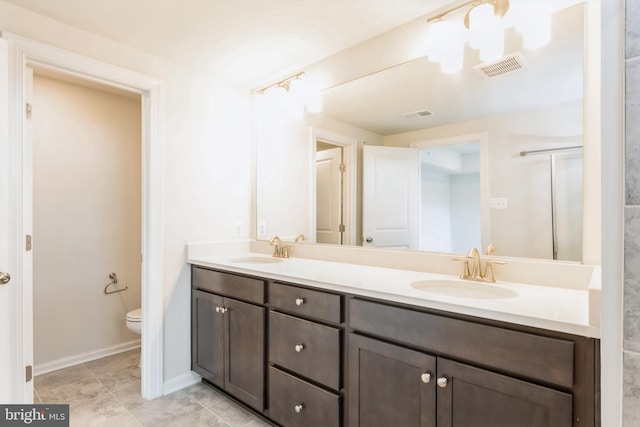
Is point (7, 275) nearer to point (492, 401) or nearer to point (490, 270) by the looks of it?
point (492, 401)

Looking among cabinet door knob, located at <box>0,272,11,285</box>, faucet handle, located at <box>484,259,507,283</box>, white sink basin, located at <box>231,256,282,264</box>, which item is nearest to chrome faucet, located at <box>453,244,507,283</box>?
faucet handle, located at <box>484,259,507,283</box>

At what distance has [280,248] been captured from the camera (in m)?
2.42

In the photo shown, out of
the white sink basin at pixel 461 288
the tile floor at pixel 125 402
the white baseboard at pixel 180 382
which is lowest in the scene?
the tile floor at pixel 125 402

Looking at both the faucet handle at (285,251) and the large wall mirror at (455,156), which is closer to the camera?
the large wall mirror at (455,156)

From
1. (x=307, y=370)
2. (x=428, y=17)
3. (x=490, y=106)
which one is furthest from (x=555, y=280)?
(x=428, y=17)

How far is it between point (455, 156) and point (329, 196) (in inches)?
34.2

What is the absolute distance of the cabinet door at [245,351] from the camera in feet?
5.82

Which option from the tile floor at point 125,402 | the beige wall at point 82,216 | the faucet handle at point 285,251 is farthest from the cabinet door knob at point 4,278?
the faucet handle at point 285,251

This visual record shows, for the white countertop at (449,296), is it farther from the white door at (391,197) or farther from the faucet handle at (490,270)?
the white door at (391,197)

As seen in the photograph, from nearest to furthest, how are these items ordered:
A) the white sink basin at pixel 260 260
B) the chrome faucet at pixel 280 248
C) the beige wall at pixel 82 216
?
1. the white sink basin at pixel 260 260
2. the chrome faucet at pixel 280 248
3. the beige wall at pixel 82 216

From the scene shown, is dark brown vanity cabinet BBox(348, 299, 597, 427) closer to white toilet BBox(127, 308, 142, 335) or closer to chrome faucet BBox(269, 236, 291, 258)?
chrome faucet BBox(269, 236, 291, 258)

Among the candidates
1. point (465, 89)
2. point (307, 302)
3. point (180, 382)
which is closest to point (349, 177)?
point (465, 89)

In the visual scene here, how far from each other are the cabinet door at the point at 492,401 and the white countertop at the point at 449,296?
189mm

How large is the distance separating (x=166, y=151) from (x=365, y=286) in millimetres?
1641
